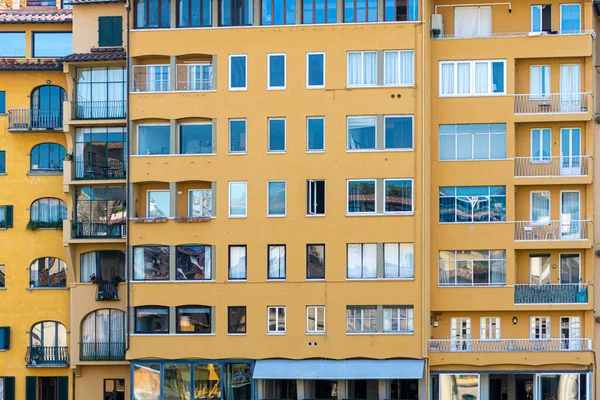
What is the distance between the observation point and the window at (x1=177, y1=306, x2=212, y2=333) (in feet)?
200

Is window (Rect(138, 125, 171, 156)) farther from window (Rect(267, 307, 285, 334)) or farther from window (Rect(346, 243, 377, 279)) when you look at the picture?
window (Rect(346, 243, 377, 279))

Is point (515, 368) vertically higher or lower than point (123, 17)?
lower

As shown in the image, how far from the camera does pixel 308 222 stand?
60344 millimetres

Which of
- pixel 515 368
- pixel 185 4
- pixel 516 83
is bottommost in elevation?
pixel 515 368

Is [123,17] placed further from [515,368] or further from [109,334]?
[515,368]

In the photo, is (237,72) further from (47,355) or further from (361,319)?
(47,355)

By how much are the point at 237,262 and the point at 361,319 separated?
640cm

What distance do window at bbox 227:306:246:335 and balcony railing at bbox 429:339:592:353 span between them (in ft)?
29.0

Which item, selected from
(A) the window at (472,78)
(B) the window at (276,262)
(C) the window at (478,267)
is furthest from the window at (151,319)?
(A) the window at (472,78)

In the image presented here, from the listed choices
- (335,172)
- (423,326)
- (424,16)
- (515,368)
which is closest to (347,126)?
(335,172)

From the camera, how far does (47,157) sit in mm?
64875

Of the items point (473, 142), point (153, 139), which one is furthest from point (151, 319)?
point (473, 142)

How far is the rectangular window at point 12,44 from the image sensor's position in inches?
2584

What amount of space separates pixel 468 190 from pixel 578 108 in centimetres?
650
